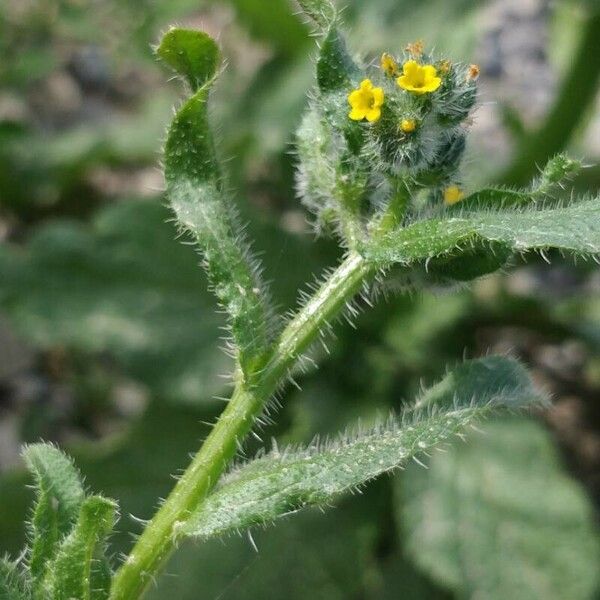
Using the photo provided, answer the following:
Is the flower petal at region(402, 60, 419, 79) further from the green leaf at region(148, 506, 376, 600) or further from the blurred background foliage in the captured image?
the green leaf at region(148, 506, 376, 600)

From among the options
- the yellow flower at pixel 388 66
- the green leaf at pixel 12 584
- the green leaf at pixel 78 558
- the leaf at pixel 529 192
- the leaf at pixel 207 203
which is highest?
the yellow flower at pixel 388 66

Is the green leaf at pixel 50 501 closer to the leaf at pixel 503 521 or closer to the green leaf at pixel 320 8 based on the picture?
the green leaf at pixel 320 8

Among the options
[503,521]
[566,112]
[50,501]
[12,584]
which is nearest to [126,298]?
[503,521]

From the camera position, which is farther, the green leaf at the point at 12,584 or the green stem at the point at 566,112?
the green stem at the point at 566,112

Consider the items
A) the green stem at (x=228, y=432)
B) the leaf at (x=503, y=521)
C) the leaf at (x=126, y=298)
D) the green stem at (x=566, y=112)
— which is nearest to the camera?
the green stem at (x=228, y=432)

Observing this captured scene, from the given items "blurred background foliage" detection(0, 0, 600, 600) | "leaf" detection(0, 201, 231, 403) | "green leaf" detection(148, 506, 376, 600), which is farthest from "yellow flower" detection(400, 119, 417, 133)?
"leaf" detection(0, 201, 231, 403)

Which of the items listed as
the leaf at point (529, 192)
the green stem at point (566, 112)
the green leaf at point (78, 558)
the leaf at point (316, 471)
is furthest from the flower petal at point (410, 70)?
the green stem at point (566, 112)

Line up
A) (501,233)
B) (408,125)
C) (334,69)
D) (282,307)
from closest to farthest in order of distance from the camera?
(501,233) → (408,125) → (334,69) → (282,307)

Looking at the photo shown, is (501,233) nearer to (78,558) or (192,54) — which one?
(192,54)
